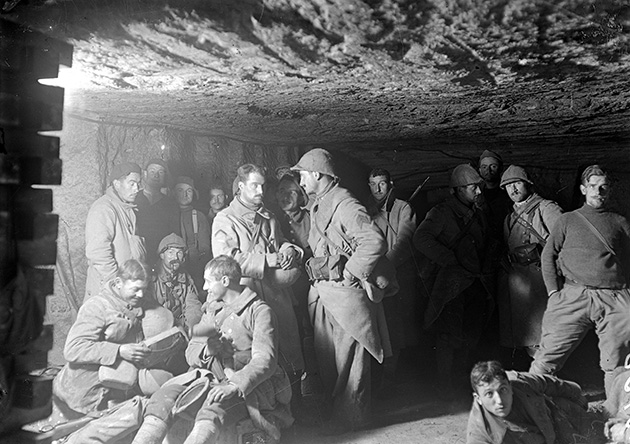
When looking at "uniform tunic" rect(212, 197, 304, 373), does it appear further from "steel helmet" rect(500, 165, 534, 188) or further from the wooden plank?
"steel helmet" rect(500, 165, 534, 188)

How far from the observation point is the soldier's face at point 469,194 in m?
3.36

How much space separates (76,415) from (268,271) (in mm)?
1113

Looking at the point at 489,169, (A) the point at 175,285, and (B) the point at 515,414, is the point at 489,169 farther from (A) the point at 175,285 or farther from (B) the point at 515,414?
(A) the point at 175,285

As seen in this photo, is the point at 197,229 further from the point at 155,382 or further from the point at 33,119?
the point at 33,119

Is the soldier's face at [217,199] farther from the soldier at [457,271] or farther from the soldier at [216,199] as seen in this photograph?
the soldier at [457,271]

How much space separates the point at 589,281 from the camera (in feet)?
8.96

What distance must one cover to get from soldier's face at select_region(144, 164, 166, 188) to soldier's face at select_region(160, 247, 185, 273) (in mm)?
498

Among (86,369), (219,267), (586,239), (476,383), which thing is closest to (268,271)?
(219,267)

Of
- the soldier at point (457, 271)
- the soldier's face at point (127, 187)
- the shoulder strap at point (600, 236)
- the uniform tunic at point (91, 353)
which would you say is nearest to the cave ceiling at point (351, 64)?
the soldier's face at point (127, 187)

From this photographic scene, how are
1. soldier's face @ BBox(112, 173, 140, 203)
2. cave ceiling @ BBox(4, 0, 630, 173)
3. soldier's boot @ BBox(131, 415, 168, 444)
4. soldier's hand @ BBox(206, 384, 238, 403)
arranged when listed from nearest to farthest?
cave ceiling @ BBox(4, 0, 630, 173) < soldier's boot @ BBox(131, 415, 168, 444) < soldier's hand @ BBox(206, 384, 238, 403) < soldier's face @ BBox(112, 173, 140, 203)

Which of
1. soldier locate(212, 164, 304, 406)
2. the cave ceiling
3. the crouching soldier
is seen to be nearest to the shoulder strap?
the cave ceiling

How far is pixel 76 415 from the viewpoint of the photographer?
2461 mm

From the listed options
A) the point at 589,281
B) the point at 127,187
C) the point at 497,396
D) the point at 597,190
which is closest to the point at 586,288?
the point at 589,281

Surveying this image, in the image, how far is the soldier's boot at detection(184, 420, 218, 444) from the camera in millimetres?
2158
